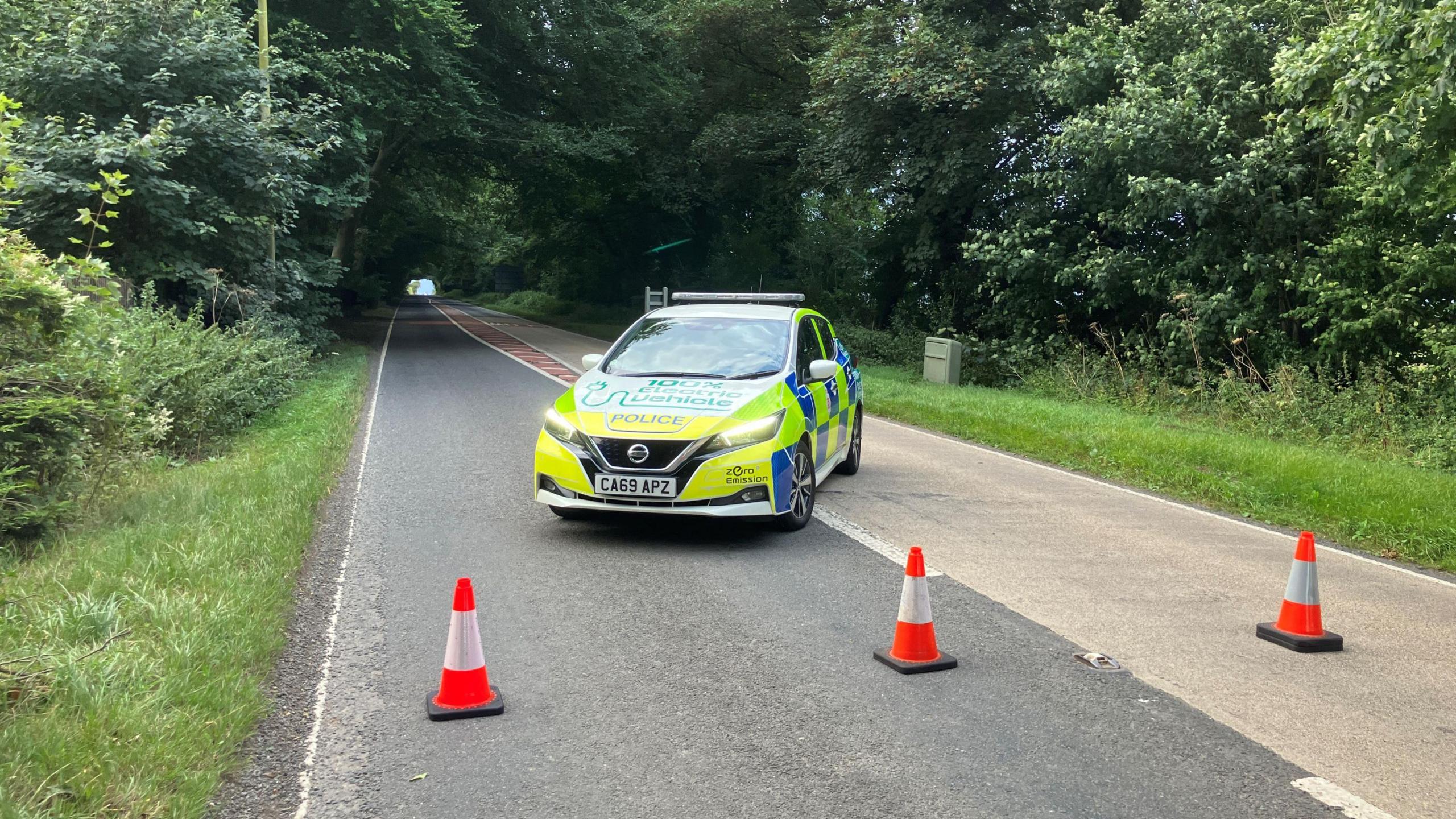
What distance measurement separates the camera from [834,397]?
9672mm

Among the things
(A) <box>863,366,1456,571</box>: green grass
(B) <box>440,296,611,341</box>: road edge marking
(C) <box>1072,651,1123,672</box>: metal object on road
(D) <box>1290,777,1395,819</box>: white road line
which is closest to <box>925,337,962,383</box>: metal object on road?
(A) <box>863,366,1456,571</box>: green grass

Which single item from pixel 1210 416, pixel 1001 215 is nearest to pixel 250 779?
pixel 1210 416

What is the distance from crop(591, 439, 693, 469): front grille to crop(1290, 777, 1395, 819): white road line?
428 cm

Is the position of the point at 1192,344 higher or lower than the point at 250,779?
higher

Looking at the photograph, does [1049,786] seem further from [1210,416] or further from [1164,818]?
[1210,416]

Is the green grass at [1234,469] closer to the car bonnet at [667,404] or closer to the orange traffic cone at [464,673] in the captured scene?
the car bonnet at [667,404]

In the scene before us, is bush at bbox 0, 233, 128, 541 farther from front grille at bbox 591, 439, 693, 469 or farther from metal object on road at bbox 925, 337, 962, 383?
metal object on road at bbox 925, 337, 962, 383

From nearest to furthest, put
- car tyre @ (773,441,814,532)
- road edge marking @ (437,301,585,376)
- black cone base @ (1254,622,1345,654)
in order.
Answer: black cone base @ (1254,622,1345,654) → car tyre @ (773,441,814,532) → road edge marking @ (437,301,585,376)

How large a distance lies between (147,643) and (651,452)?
3.33 meters

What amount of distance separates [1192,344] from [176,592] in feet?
53.5

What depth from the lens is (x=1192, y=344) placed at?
59.2 ft

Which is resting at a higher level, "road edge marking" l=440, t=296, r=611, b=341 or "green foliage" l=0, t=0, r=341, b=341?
"green foliage" l=0, t=0, r=341, b=341

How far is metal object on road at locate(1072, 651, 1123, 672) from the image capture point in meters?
5.32

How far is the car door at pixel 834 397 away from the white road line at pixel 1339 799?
5.17m
